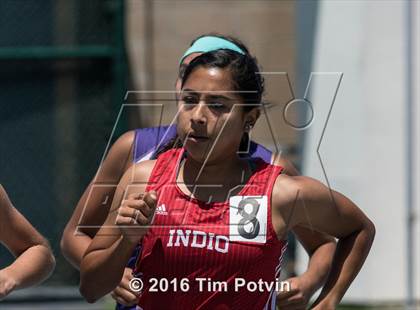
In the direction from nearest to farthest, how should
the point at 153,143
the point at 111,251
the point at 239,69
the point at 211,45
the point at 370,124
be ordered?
the point at 111,251
the point at 239,69
the point at 211,45
the point at 153,143
the point at 370,124

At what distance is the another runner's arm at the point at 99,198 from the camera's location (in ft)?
10.2

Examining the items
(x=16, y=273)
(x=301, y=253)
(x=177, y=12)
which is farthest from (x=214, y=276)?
(x=177, y=12)

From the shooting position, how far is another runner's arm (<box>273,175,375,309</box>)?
264 centimetres

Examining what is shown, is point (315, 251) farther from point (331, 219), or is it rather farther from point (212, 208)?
point (212, 208)

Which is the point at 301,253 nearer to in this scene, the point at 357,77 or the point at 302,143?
the point at 302,143

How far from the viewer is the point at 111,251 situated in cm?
251

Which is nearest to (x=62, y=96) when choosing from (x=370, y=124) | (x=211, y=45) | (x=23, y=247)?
(x=370, y=124)

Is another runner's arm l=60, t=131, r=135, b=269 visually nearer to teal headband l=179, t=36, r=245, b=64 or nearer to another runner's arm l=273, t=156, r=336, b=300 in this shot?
teal headband l=179, t=36, r=245, b=64

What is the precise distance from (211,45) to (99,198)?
1.89 ft

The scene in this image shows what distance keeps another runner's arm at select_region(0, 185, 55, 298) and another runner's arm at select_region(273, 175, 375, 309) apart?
0.62 m

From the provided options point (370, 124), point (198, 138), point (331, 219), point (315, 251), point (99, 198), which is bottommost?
point (370, 124)

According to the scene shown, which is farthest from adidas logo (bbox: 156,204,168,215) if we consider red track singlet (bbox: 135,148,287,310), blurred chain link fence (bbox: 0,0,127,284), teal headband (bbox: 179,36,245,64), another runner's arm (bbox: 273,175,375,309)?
blurred chain link fence (bbox: 0,0,127,284)

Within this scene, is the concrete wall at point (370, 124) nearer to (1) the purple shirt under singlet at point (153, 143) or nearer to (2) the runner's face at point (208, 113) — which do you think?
(1) the purple shirt under singlet at point (153, 143)

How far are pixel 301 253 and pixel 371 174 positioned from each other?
0.80 metres
